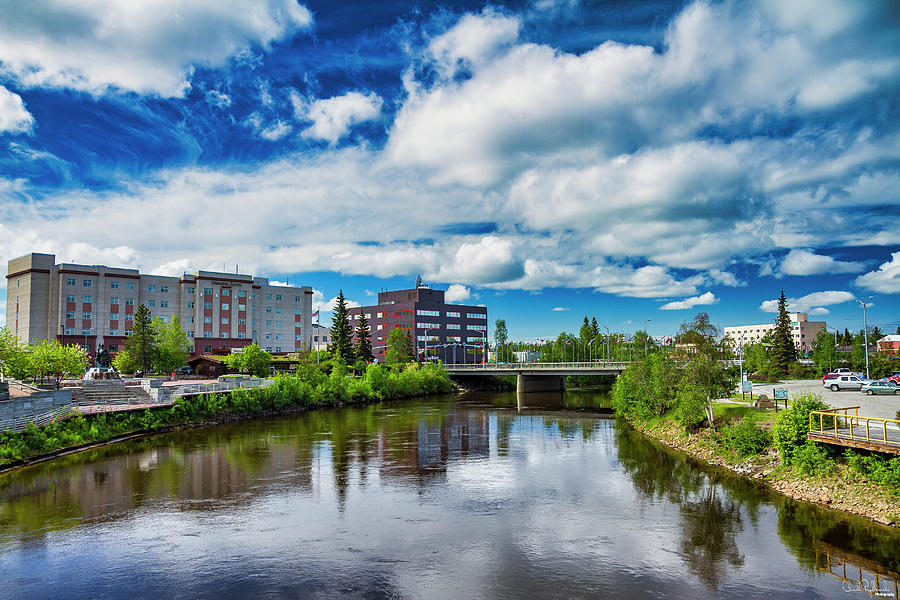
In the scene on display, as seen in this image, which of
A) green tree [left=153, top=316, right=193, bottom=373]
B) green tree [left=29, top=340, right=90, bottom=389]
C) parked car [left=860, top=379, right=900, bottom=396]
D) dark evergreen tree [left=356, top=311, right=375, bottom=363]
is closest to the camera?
parked car [left=860, top=379, right=900, bottom=396]

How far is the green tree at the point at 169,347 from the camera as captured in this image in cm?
9394

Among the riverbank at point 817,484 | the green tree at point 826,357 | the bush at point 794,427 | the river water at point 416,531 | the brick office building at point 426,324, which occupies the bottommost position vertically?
the river water at point 416,531

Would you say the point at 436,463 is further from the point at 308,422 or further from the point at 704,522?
the point at 308,422

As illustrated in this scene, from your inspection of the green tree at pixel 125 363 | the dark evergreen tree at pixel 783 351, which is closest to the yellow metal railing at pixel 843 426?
the dark evergreen tree at pixel 783 351

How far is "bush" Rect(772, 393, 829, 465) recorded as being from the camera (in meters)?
31.1

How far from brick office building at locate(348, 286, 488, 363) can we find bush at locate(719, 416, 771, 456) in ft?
476

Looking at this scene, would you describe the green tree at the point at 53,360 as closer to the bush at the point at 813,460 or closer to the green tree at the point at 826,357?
the bush at the point at 813,460

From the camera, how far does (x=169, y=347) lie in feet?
315

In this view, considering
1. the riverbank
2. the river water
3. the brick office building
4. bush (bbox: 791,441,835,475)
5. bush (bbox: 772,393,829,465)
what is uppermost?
the brick office building

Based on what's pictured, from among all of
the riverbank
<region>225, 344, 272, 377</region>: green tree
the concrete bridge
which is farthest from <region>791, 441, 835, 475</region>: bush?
<region>225, 344, 272, 377</region>: green tree

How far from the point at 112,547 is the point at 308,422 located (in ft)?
144

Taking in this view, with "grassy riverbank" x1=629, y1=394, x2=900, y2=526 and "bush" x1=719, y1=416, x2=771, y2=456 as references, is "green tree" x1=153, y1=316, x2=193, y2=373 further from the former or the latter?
"bush" x1=719, y1=416, x2=771, y2=456

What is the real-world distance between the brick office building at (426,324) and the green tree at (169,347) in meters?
86.3

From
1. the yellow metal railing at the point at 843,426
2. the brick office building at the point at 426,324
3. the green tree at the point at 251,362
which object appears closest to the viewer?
the yellow metal railing at the point at 843,426
